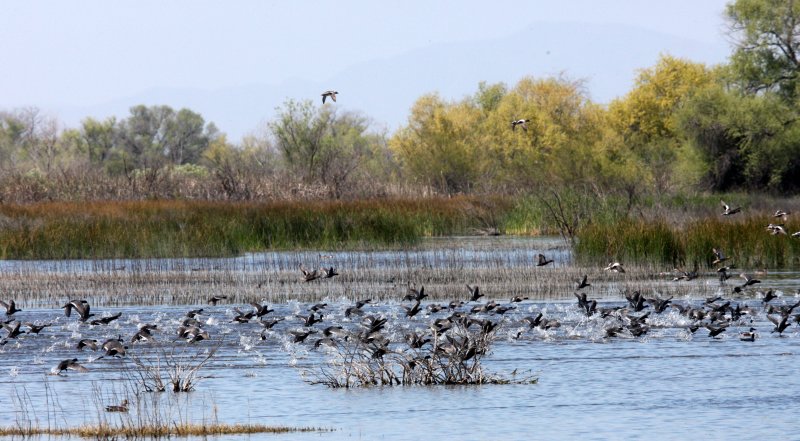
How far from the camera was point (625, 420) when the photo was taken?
1209 cm

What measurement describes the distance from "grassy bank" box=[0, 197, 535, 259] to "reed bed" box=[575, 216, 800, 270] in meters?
7.17

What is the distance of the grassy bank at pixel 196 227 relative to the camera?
3002cm

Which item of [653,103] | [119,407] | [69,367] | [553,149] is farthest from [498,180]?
[119,407]

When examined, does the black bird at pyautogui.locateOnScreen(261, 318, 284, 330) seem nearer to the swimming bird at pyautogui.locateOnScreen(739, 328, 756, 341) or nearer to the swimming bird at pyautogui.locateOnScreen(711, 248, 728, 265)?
the swimming bird at pyautogui.locateOnScreen(739, 328, 756, 341)

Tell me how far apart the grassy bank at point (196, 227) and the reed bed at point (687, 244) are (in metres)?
7.17

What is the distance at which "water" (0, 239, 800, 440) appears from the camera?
11.8 m

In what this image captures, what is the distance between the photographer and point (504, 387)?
45.4 feet

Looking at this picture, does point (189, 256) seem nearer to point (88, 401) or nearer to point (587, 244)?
point (587, 244)

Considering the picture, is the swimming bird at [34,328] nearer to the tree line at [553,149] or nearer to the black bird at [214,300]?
the black bird at [214,300]

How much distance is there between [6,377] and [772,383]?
878 cm

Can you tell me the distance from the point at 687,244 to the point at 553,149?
5655 cm

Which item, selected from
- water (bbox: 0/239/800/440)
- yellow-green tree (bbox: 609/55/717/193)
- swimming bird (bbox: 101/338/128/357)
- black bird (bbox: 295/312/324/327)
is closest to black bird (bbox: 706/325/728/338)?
water (bbox: 0/239/800/440)

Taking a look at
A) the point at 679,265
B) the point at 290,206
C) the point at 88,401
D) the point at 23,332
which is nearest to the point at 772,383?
the point at 88,401

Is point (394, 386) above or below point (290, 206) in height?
below
